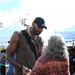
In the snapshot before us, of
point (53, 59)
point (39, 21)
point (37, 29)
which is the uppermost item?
point (39, 21)

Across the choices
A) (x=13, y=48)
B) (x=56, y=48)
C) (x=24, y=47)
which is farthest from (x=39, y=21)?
(x=56, y=48)

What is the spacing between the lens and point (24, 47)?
4145 mm

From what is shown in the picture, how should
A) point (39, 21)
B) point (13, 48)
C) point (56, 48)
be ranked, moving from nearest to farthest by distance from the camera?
point (56, 48) → point (39, 21) → point (13, 48)

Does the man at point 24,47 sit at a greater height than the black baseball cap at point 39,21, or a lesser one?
lesser

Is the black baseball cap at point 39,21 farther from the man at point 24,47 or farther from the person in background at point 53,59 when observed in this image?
the person in background at point 53,59

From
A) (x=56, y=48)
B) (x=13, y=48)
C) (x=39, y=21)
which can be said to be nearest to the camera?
(x=56, y=48)

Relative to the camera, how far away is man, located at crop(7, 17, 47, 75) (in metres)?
4.11

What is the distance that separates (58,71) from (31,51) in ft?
2.51

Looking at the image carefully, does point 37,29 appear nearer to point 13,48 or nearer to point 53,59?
point 13,48

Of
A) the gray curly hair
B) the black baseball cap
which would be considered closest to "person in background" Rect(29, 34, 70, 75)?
the gray curly hair

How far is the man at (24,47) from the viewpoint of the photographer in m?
4.11

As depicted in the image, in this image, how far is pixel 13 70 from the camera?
4332mm

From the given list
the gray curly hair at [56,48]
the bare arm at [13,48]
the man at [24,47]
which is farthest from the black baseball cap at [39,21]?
the gray curly hair at [56,48]

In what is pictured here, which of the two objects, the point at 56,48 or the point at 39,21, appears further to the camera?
the point at 39,21
